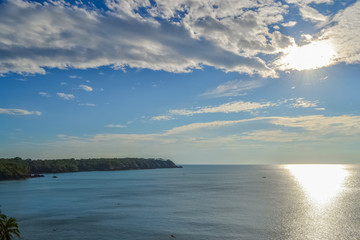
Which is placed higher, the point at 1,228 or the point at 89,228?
the point at 1,228

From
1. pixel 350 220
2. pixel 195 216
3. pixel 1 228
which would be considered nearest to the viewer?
pixel 1 228

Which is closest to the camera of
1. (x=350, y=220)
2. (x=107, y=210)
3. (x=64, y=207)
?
(x=350, y=220)

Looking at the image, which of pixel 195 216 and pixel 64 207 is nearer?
pixel 195 216

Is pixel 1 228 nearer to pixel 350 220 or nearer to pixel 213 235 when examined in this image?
pixel 213 235

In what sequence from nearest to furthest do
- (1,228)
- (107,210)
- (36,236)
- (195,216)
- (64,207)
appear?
(1,228)
(36,236)
(195,216)
(107,210)
(64,207)

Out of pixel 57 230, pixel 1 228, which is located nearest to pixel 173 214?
pixel 57 230

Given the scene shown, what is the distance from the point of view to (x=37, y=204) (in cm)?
9250

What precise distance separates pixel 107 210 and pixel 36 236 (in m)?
29.6

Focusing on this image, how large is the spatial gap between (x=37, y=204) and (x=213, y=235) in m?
67.2

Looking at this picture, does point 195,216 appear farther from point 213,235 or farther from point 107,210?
point 107,210

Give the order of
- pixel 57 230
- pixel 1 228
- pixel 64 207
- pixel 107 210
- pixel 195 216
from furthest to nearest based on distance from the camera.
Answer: pixel 64 207
pixel 107 210
pixel 195 216
pixel 57 230
pixel 1 228

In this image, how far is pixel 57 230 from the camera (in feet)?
189

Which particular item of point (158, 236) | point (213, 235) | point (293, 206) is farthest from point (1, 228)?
point (293, 206)

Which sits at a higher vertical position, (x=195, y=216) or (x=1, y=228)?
(x=1, y=228)
